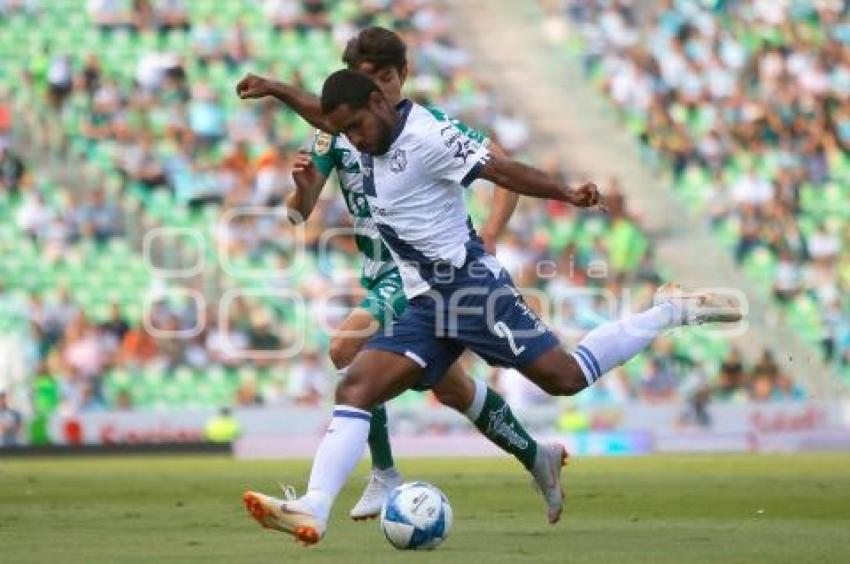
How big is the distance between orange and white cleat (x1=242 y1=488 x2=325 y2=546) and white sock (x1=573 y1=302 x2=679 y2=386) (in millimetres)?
1863

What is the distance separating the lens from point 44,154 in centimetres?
2855

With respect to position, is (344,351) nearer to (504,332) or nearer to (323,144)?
(323,144)

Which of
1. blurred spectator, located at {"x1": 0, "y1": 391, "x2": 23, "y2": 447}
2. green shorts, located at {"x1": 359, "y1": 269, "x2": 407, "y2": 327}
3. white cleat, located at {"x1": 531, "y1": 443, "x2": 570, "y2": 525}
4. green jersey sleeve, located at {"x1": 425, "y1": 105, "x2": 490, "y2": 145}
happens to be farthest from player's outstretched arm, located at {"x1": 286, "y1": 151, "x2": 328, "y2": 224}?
blurred spectator, located at {"x1": 0, "y1": 391, "x2": 23, "y2": 447}

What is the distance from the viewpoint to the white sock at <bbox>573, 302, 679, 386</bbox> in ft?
34.0

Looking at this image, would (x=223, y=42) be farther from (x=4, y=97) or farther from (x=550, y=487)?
(x=550, y=487)

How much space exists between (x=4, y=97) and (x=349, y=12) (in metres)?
5.36

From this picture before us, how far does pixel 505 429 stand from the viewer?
36.6ft

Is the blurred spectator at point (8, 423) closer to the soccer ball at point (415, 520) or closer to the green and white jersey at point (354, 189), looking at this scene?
the green and white jersey at point (354, 189)

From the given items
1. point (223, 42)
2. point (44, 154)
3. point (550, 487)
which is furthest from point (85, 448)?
point (550, 487)

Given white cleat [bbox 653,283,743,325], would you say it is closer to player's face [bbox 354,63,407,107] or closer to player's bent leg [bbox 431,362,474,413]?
player's bent leg [bbox 431,362,474,413]

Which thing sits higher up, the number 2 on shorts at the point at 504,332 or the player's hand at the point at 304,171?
the player's hand at the point at 304,171

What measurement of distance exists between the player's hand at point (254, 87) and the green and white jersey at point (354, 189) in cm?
119

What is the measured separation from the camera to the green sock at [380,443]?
39.0 feet

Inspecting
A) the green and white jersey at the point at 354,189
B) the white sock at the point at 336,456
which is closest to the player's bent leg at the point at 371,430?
the green and white jersey at the point at 354,189
